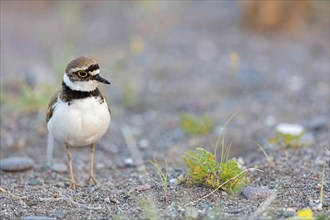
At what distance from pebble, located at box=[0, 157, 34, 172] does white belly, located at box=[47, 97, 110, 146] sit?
0.72 meters

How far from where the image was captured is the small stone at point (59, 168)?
5.60 meters

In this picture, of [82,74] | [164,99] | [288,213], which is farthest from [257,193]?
[164,99]

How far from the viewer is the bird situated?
4.73m

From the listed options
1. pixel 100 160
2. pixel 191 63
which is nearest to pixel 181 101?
pixel 191 63

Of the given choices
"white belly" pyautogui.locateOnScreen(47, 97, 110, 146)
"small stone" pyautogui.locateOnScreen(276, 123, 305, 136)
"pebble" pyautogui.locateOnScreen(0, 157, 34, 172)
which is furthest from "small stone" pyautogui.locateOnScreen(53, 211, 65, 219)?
"small stone" pyautogui.locateOnScreen(276, 123, 305, 136)

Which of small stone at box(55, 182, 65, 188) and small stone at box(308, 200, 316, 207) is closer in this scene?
small stone at box(308, 200, 316, 207)

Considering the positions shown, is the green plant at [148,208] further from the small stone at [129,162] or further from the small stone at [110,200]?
the small stone at [129,162]

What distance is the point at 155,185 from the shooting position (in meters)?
4.73

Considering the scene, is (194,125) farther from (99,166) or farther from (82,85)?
(82,85)

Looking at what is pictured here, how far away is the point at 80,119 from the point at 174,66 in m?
3.89

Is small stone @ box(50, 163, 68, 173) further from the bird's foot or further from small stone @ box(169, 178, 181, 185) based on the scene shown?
small stone @ box(169, 178, 181, 185)

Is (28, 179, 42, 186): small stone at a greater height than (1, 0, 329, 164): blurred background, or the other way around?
(1, 0, 329, 164): blurred background

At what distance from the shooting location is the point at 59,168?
561 cm

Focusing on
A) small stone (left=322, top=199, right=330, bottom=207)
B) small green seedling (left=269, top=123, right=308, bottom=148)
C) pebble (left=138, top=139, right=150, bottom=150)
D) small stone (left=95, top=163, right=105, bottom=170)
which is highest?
small stone (left=322, top=199, right=330, bottom=207)
